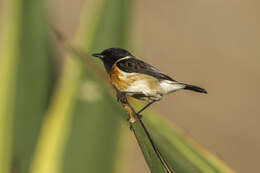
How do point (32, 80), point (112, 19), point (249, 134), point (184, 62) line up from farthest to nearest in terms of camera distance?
point (184, 62)
point (249, 134)
point (32, 80)
point (112, 19)

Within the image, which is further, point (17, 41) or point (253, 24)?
point (253, 24)

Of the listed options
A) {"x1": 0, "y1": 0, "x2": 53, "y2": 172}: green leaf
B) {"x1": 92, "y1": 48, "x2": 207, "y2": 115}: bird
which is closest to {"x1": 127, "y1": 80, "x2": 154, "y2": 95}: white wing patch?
{"x1": 92, "y1": 48, "x2": 207, "y2": 115}: bird

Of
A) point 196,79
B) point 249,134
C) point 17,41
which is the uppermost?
point 17,41

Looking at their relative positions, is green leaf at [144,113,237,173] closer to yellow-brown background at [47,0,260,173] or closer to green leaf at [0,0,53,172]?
green leaf at [0,0,53,172]

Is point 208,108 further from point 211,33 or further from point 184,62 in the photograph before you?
point 211,33

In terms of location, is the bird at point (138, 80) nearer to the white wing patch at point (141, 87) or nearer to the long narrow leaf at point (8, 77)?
the white wing patch at point (141, 87)

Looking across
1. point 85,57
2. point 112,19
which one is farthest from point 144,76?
point 112,19

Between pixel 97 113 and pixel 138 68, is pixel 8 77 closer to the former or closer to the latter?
pixel 97 113
